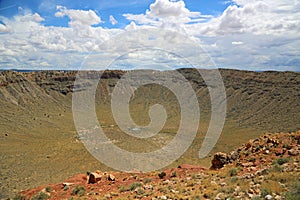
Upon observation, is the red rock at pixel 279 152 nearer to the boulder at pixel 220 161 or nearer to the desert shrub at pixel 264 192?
the boulder at pixel 220 161

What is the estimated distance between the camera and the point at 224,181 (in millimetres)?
11633

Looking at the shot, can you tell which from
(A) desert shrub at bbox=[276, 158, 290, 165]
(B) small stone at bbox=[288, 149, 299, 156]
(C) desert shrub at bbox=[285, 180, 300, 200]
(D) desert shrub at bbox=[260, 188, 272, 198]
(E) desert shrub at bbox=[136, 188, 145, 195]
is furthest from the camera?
(B) small stone at bbox=[288, 149, 299, 156]

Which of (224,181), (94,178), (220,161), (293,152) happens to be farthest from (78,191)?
(293,152)

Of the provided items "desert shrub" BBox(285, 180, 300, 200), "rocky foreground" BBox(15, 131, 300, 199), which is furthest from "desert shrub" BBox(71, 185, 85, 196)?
"desert shrub" BBox(285, 180, 300, 200)

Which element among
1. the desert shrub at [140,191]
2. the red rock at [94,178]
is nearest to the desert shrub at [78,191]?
the red rock at [94,178]

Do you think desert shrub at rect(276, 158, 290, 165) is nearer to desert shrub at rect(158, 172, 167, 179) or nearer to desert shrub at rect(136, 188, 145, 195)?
desert shrub at rect(136, 188, 145, 195)

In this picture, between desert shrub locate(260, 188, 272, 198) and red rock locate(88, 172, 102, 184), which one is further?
red rock locate(88, 172, 102, 184)

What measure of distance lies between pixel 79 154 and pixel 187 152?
2405 centimetres

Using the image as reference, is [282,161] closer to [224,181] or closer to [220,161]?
[224,181]

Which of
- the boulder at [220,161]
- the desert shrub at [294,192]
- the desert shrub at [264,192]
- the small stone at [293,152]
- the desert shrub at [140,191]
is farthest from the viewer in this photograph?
the boulder at [220,161]

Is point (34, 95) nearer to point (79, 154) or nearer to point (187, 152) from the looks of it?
point (79, 154)

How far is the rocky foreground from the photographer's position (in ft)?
31.2

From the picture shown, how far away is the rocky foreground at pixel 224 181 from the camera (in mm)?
9508

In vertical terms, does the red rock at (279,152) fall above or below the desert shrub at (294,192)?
below
